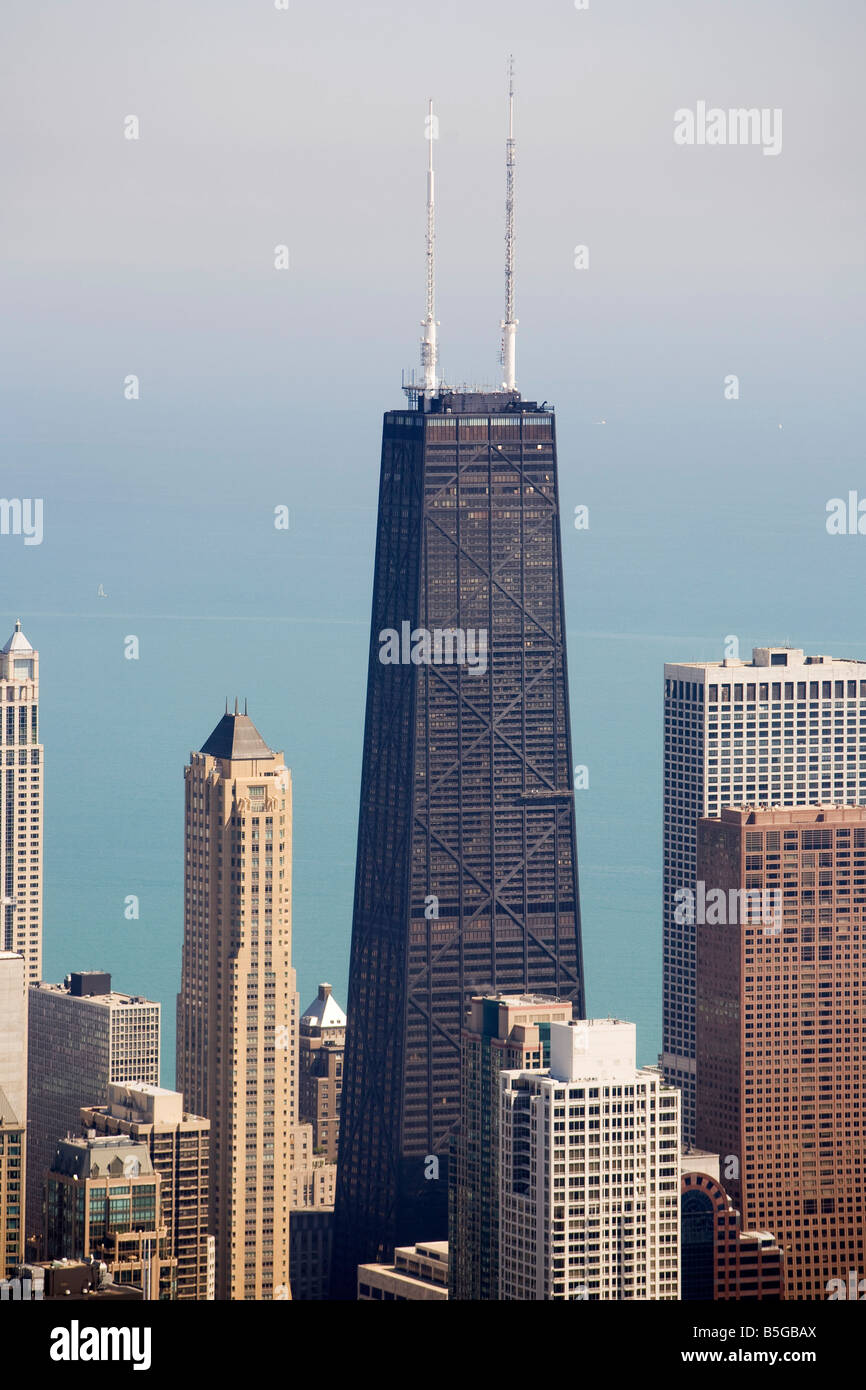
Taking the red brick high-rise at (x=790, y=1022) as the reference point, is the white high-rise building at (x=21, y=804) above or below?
above

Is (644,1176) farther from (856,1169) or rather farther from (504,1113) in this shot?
(856,1169)

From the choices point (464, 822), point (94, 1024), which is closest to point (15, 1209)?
point (94, 1024)

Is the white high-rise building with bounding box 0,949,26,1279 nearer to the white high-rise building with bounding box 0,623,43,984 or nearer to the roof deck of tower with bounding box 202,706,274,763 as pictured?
the roof deck of tower with bounding box 202,706,274,763

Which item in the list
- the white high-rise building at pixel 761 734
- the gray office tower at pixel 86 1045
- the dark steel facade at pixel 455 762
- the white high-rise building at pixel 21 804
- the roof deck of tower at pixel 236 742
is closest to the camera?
the roof deck of tower at pixel 236 742

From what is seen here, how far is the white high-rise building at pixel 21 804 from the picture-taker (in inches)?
2781

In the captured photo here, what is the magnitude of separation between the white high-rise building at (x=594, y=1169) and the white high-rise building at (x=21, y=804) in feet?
106

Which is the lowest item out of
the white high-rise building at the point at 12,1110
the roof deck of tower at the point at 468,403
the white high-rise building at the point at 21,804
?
the white high-rise building at the point at 12,1110

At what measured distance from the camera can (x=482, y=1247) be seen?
40.2 metres

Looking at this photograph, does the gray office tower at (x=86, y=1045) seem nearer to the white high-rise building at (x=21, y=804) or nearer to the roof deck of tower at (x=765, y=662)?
the white high-rise building at (x=21, y=804)

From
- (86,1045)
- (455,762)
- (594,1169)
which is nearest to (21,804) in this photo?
(86,1045)

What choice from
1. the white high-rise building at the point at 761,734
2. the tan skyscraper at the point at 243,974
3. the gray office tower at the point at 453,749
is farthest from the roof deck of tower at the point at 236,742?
the white high-rise building at the point at 761,734

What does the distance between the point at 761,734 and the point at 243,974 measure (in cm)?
1722

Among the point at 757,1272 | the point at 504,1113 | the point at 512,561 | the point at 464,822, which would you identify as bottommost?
the point at 757,1272

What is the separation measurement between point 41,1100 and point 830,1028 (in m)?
16.9
